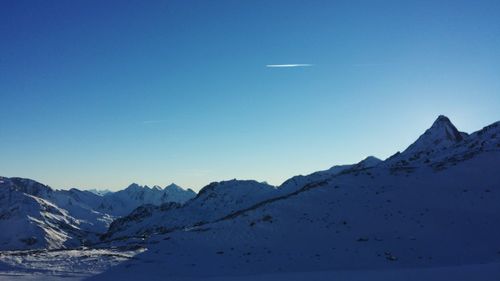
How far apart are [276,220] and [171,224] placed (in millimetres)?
151326

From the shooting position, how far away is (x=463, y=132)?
117938 millimetres

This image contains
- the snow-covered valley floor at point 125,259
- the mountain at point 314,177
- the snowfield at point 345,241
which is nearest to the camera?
the snow-covered valley floor at point 125,259

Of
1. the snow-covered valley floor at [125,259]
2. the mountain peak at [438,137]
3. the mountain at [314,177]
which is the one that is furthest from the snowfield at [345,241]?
the mountain at [314,177]

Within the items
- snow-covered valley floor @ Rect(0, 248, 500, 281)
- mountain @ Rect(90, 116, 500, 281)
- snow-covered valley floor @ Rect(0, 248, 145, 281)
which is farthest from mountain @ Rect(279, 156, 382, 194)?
snow-covered valley floor @ Rect(0, 248, 500, 281)

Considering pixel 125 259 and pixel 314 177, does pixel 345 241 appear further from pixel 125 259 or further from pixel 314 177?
pixel 314 177

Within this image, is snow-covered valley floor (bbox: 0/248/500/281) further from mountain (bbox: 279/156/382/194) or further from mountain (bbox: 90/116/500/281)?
mountain (bbox: 279/156/382/194)

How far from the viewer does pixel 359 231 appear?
4041 centimetres

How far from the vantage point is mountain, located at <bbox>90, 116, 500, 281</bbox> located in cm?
3164

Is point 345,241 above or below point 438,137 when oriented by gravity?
below

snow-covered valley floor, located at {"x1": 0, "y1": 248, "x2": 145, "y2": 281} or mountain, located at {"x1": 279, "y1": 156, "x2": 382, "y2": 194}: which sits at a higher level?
mountain, located at {"x1": 279, "y1": 156, "x2": 382, "y2": 194}

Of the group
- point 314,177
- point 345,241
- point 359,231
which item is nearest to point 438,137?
point 359,231

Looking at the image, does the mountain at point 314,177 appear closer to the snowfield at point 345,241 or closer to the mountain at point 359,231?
the snowfield at point 345,241

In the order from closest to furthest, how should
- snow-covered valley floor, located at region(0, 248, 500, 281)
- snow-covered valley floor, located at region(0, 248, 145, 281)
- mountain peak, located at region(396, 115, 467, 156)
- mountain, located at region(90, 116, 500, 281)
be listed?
snow-covered valley floor, located at region(0, 248, 500, 281), snow-covered valley floor, located at region(0, 248, 145, 281), mountain, located at region(90, 116, 500, 281), mountain peak, located at region(396, 115, 467, 156)

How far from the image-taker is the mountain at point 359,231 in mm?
31641
